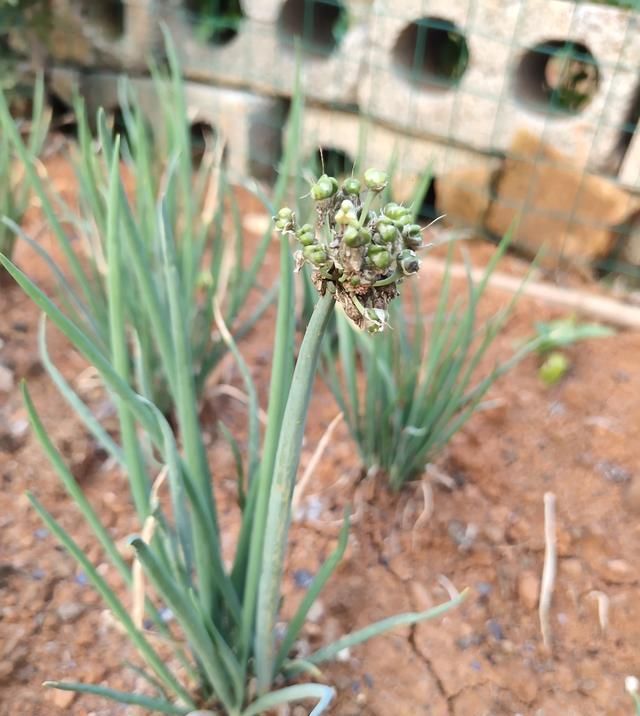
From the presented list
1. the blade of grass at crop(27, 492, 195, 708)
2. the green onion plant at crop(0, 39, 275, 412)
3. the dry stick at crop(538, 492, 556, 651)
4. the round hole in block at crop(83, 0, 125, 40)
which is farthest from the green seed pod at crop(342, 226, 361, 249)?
the round hole in block at crop(83, 0, 125, 40)

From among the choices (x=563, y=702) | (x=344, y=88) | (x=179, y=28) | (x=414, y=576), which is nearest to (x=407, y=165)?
(x=344, y=88)

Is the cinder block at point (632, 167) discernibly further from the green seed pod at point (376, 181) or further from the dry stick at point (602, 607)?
the green seed pod at point (376, 181)

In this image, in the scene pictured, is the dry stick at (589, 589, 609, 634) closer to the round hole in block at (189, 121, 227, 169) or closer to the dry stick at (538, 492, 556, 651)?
A: the dry stick at (538, 492, 556, 651)

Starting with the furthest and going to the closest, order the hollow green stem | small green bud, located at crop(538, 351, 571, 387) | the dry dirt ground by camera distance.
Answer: small green bud, located at crop(538, 351, 571, 387)
the dry dirt ground
the hollow green stem

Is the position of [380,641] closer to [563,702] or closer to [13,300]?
[563,702]

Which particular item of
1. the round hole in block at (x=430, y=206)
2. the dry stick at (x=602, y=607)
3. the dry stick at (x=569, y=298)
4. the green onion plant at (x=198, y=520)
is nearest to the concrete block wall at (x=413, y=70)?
the round hole in block at (x=430, y=206)

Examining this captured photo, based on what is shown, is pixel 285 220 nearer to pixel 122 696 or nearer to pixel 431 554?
pixel 122 696
